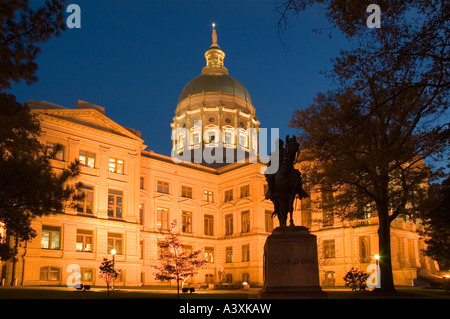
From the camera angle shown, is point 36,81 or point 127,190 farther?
point 127,190

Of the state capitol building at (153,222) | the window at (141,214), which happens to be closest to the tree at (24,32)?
the state capitol building at (153,222)

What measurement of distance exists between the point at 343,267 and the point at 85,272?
3083cm

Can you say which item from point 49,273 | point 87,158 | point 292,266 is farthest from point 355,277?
point 87,158

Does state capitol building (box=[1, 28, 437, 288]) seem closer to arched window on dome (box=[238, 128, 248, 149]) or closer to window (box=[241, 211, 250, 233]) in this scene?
window (box=[241, 211, 250, 233])

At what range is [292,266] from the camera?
1678 centimetres

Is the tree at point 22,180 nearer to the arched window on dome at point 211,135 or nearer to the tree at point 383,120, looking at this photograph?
the tree at point 383,120

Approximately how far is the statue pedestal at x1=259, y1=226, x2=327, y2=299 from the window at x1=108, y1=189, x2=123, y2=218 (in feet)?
134

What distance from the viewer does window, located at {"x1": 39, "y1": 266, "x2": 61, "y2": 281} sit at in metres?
46.3

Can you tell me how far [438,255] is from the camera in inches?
1464

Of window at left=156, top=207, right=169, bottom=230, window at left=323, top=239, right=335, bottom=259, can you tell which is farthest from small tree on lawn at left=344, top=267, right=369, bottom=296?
window at left=156, top=207, right=169, bottom=230

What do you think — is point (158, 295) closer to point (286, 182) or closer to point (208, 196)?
point (286, 182)

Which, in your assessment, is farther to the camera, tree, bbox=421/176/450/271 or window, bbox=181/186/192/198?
window, bbox=181/186/192/198

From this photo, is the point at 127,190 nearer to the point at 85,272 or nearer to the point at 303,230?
the point at 85,272
